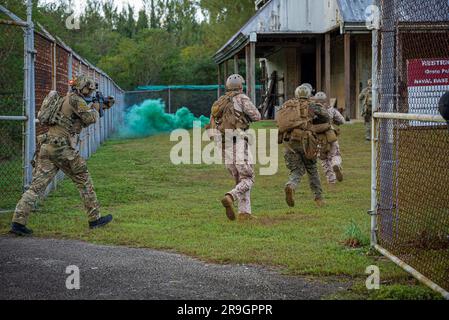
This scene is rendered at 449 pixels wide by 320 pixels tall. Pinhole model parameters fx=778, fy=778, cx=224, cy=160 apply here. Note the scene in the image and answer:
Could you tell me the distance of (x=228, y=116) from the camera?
396 inches

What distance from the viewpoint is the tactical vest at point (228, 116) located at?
10.0 meters

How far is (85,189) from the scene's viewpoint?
9.16m

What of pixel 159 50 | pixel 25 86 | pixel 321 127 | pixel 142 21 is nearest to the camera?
pixel 25 86

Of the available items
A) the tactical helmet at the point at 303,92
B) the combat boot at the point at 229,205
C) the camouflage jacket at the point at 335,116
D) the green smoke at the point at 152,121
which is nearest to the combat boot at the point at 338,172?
the camouflage jacket at the point at 335,116

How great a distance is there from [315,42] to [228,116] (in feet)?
70.9

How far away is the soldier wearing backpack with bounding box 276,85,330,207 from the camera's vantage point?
11.2 meters

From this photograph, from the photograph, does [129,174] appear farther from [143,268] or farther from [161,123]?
[161,123]

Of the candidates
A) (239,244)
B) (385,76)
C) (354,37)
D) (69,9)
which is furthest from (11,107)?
(69,9)

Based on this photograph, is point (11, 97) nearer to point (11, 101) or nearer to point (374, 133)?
point (11, 101)

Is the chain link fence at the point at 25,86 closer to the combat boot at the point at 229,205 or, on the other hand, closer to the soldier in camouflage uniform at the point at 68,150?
the soldier in camouflage uniform at the point at 68,150

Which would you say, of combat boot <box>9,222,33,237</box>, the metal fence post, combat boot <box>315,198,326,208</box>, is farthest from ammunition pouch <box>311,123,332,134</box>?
combat boot <box>9,222,33,237</box>

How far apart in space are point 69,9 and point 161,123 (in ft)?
28.5

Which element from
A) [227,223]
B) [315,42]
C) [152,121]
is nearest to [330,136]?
[227,223]

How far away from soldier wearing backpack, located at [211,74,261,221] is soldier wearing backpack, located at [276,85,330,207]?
4.19 feet
